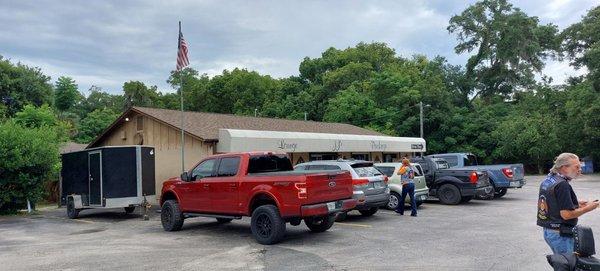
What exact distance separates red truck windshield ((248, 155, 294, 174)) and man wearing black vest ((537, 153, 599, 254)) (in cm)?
694

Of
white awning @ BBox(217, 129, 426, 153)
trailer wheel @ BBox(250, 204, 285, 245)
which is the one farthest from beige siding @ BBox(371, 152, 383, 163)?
trailer wheel @ BBox(250, 204, 285, 245)

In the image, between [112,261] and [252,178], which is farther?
[252,178]

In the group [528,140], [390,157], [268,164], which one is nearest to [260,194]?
[268,164]

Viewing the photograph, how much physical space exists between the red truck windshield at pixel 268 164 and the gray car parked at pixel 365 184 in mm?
1977

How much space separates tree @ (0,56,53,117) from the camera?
136 ft

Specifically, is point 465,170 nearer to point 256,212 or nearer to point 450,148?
point 256,212

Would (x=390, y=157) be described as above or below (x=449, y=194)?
above

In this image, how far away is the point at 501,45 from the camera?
5609 centimetres

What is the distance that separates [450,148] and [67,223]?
37.3m

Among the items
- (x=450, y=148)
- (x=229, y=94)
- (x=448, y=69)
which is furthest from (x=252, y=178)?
(x=229, y=94)

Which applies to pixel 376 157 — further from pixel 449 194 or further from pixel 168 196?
pixel 168 196

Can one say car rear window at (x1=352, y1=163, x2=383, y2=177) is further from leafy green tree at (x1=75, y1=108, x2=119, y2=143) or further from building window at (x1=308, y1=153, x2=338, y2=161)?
leafy green tree at (x1=75, y1=108, x2=119, y2=143)

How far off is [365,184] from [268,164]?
2.90m

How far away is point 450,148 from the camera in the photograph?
4556 centimetres
